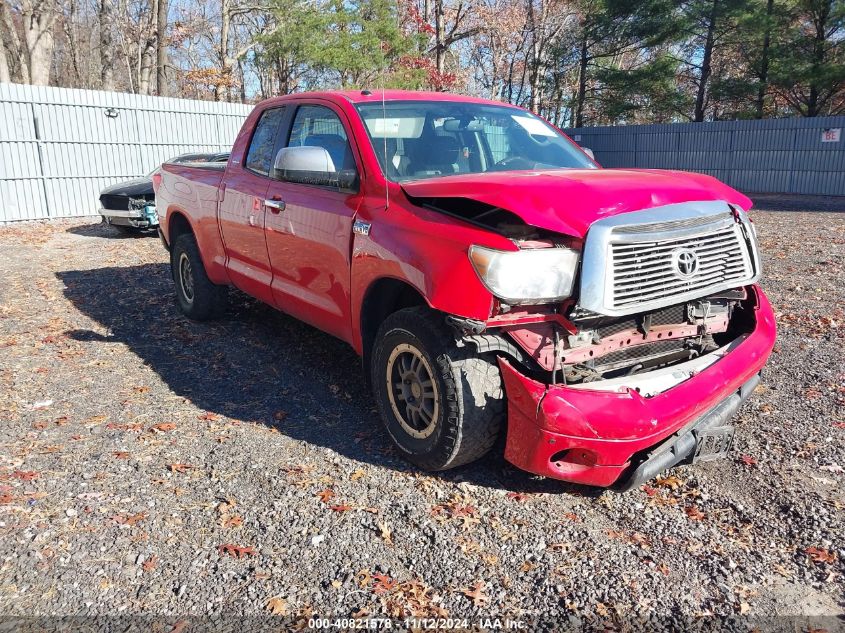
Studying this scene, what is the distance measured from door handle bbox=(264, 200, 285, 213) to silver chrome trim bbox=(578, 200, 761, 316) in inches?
95.6

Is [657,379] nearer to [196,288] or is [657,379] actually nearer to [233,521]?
[233,521]

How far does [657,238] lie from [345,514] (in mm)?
1954

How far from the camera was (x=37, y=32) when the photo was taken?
24750mm

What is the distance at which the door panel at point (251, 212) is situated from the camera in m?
5.07

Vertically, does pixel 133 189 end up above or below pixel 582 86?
below

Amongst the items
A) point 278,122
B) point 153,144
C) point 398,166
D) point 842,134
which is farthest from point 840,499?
point 842,134

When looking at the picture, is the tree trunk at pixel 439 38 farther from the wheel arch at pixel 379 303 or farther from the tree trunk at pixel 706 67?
the wheel arch at pixel 379 303

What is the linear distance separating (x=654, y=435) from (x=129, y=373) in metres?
4.00

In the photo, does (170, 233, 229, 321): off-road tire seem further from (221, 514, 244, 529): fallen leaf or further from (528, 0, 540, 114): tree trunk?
(528, 0, 540, 114): tree trunk

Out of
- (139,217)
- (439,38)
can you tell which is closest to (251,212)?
(139,217)

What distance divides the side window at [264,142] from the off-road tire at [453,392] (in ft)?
7.31

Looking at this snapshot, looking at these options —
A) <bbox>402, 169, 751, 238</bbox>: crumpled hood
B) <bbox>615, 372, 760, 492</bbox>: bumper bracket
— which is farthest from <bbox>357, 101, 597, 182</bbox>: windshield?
<bbox>615, 372, 760, 492</bbox>: bumper bracket

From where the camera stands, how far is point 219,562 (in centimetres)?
295

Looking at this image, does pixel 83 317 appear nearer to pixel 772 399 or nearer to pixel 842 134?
pixel 772 399
